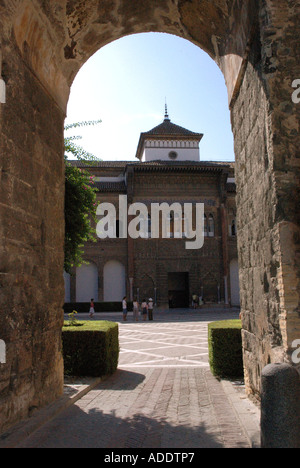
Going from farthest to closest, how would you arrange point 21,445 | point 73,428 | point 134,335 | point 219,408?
point 134,335
point 219,408
point 73,428
point 21,445

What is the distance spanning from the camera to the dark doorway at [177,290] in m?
33.2

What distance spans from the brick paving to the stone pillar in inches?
40.8

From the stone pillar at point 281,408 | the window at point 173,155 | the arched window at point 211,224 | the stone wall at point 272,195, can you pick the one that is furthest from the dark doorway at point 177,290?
the stone pillar at point 281,408

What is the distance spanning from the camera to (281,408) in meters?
3.12

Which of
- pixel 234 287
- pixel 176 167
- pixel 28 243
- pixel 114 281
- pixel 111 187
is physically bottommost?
pixel 234 287

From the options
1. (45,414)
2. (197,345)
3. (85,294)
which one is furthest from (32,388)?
(85,294)

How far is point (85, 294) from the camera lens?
3014 centimetres

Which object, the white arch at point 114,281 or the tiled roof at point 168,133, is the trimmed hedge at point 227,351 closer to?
the white arch at point 114,281

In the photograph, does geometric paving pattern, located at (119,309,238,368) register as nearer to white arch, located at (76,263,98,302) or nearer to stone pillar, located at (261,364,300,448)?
stone pillar, located at (261,364,300,448)

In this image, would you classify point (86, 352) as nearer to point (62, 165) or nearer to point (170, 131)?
point (62, 165)

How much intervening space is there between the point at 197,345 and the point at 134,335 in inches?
145

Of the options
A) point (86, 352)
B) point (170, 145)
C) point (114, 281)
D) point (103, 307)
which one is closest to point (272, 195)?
point (86, 352)

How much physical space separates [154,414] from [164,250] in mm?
24874
